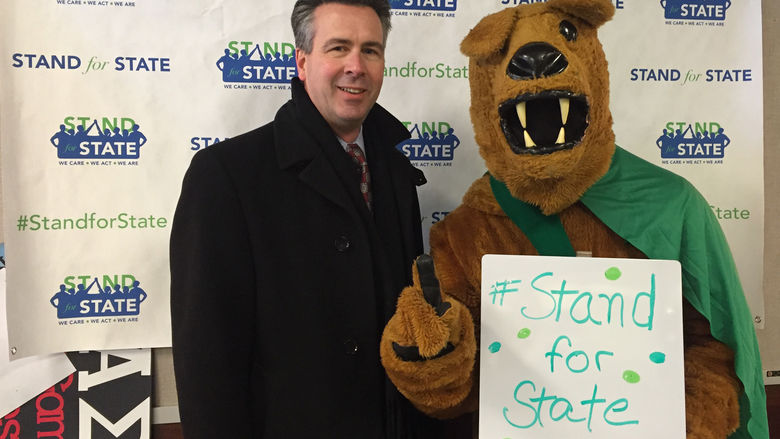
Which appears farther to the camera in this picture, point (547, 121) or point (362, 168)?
point (362, 168)

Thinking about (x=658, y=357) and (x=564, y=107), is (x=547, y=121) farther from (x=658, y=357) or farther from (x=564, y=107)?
(x=658, y=357)

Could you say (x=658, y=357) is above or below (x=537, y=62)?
below

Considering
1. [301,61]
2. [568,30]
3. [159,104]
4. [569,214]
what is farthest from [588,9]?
[159,104]

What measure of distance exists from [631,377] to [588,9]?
0.72m

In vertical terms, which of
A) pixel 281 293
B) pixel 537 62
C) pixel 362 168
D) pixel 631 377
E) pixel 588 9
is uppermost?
pixel 588 9

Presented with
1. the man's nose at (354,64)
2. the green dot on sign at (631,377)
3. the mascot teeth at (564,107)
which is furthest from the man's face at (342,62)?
the green dot on sign at (631,377)

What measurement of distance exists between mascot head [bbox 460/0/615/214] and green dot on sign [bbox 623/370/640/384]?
1.10ft

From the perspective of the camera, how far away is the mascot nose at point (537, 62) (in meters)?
1.06

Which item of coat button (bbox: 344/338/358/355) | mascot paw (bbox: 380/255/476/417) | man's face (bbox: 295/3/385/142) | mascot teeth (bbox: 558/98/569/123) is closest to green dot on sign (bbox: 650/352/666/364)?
mascot paw (bbox: 380/255/476/417)

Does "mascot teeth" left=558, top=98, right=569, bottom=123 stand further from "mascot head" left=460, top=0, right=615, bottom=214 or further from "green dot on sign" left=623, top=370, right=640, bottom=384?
"green dot on sign" left=623, top=370, right=640, bottom=384

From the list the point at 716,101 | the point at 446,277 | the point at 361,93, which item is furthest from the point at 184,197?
the point at 716,101

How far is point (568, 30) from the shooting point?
44.8 inches

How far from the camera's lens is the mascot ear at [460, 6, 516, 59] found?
1.12 metres

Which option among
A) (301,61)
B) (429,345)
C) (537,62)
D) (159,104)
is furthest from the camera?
(159,104)
